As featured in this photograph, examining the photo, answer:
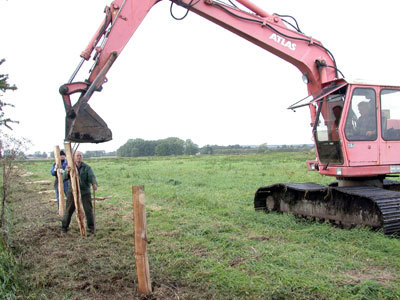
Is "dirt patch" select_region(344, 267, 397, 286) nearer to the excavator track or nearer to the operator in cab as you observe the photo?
the excavator track

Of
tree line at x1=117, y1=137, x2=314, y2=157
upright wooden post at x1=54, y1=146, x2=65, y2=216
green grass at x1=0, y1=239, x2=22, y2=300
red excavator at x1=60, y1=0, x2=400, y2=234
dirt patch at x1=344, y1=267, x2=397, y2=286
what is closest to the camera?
green grass at x1=0, y1=239, x2=22, y2=300

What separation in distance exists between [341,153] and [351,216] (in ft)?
4.17

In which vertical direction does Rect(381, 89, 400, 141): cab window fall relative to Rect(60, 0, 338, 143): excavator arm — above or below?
below

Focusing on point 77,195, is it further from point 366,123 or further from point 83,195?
point 366,123

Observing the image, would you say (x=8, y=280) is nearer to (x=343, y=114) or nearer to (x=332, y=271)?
(x=332, y=271)

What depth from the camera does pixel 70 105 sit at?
19.4ft

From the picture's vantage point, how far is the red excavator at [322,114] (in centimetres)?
634

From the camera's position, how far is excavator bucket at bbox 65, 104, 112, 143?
568 cm

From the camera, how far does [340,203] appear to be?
7.43 m

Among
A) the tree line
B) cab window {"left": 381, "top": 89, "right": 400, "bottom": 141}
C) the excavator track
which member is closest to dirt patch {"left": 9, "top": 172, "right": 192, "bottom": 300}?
the excavator track

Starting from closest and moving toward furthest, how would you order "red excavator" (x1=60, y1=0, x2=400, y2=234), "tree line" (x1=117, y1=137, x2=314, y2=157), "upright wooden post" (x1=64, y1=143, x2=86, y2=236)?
"red excavator" (x1=60, y1=0, x2=400, y2=234) < "upright wooden post" (x1=64, y1=143, x2=86, y2=236) < "tree line" (x1=117, y1=137, x2=314, y2=157)

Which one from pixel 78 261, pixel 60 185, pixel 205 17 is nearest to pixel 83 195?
pixel 60 185

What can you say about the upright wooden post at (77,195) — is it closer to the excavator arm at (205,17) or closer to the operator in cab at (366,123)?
the excavator arm at (205,17)

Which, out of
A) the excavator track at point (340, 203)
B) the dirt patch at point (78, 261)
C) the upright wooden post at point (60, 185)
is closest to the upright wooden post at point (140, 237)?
the dirt patch at point (78, 261)
